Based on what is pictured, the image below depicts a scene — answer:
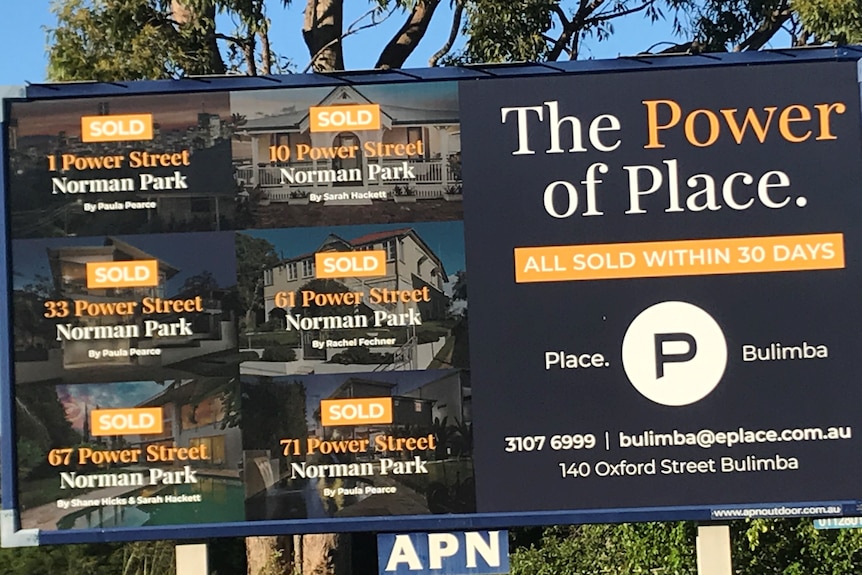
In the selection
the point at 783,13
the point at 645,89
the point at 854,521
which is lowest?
the point at 854,521

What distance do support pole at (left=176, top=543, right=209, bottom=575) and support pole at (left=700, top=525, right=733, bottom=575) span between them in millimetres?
2731

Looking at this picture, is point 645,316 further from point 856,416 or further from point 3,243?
point 3,243

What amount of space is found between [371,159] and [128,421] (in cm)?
191

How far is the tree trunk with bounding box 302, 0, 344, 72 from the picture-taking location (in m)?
11.3

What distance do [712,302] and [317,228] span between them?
2.15 metres

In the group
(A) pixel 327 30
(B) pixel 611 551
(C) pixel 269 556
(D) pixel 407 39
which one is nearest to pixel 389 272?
(C) pixel 269 556

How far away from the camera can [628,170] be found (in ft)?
18.4

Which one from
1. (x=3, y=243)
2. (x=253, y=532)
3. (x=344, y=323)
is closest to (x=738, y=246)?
(x=344, y=323)

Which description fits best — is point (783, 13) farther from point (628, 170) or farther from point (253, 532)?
point (253, 532)

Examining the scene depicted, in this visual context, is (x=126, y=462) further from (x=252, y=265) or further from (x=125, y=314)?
(x=252, y=265)

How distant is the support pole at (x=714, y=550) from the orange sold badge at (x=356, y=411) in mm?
1844

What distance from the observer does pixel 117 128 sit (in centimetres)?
563

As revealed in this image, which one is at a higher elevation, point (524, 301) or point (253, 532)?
point (524, 301)

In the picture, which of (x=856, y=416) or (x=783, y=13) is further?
(x=783, y=13)
